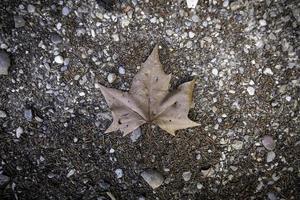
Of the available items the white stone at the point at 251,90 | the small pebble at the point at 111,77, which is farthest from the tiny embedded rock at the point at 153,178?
the white stone at the point at 251,90

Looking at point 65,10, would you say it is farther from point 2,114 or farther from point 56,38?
point 2,114

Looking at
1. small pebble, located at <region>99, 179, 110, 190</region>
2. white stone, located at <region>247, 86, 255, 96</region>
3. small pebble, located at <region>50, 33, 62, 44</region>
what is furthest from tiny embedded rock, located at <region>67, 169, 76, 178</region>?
white stone, located at <region>247, 86, 255, 96</region>

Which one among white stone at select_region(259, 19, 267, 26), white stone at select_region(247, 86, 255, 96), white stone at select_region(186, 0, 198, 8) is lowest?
white stone at select_region(247, 86, 255, 96)

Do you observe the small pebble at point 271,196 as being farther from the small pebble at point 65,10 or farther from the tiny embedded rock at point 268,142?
the small pebble at point 65,10

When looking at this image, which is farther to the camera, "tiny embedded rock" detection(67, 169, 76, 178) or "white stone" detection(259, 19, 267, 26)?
"tiny embedded rock" detection(67, 169, 76, 178)

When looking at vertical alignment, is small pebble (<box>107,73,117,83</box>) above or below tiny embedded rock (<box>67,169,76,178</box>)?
above

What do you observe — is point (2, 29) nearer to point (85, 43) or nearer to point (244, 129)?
point (85, 43)

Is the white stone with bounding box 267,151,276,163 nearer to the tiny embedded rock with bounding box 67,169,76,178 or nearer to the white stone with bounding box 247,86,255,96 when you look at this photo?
the white stone with bounding box 247,86,255,96
